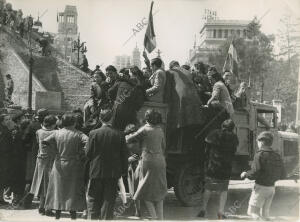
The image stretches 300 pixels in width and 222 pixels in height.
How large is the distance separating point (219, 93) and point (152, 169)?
2.62 metres

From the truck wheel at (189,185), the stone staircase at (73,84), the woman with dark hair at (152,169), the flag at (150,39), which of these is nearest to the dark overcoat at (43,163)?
the woman with dark hair at (152,169)

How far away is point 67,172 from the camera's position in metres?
7.24

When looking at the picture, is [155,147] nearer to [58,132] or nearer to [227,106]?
[58,132]

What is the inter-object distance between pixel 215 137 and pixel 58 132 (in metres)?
2.45

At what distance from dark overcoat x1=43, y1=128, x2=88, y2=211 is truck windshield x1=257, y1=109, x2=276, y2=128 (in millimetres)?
4636

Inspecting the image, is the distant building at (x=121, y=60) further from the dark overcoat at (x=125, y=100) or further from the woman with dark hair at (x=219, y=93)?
the dark overcoat at (x=125, y=100)

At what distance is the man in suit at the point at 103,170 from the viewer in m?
6.78

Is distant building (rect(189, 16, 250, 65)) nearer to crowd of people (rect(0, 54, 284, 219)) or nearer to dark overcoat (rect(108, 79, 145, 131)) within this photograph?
crowd of people (rect(0, 54, 284, 219))

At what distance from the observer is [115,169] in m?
6.84

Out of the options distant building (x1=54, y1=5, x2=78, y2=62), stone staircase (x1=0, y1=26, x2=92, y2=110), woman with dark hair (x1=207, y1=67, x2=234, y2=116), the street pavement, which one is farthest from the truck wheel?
stone staircase (x1=0, y1=26, x2=92, y2=110)

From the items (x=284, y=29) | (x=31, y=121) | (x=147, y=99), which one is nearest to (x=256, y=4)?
(x=284, y=29)

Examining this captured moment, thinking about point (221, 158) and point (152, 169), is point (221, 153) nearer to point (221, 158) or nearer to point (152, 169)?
point (221, 158)

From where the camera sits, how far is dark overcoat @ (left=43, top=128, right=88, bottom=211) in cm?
722

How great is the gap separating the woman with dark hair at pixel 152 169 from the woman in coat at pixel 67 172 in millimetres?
802
